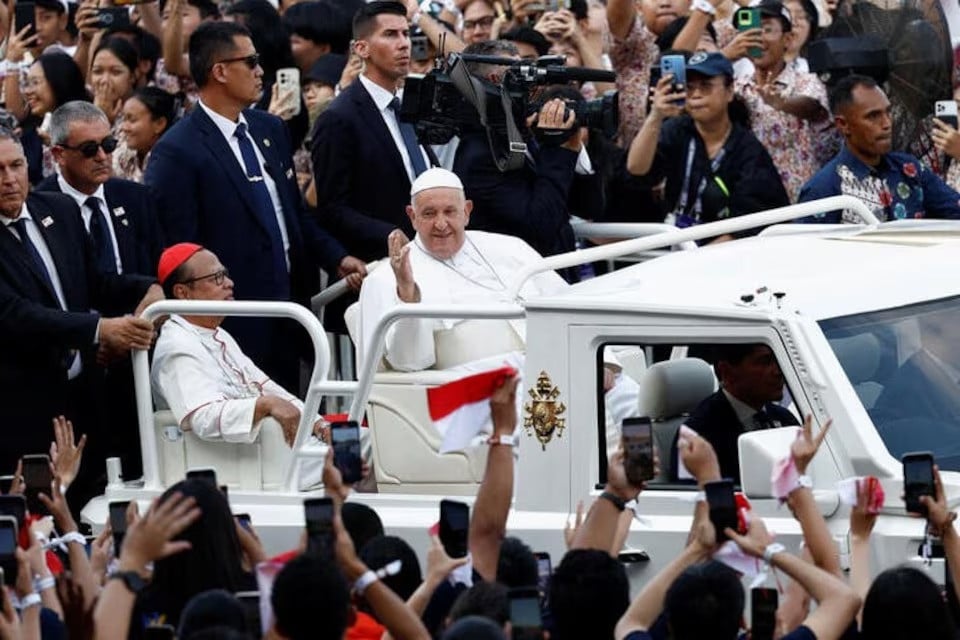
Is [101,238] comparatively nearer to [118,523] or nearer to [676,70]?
[676,70]

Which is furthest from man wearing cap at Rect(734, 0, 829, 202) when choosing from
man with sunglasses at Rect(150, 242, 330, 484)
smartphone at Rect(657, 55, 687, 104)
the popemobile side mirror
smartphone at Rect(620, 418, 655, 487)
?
smartphone at Rect(620, 418, 655, 487)

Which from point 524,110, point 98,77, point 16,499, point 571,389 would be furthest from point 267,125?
point 16,499

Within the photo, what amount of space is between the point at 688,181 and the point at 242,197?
222 cm

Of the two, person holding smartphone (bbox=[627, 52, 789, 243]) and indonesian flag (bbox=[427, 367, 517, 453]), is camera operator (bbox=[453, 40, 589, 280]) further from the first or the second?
indonesian flag (bbox=[427, 367, 517, 453])

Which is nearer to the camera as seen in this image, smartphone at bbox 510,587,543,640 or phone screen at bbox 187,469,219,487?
smartphone at bbox 510,587,543,640

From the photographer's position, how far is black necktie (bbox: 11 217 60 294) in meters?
9.60

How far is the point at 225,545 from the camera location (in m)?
6.47

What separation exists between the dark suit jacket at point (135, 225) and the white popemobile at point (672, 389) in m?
1.42

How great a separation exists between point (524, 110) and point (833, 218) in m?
1.49

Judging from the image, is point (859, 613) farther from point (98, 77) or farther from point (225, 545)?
point (98, 77)

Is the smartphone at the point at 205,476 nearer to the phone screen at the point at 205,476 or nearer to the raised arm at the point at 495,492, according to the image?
the phone screen at the point at 205,476

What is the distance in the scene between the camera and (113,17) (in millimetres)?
13570

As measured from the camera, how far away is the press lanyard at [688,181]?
11547mm

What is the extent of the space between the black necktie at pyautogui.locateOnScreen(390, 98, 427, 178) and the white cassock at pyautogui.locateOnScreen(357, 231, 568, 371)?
3.57 ft
